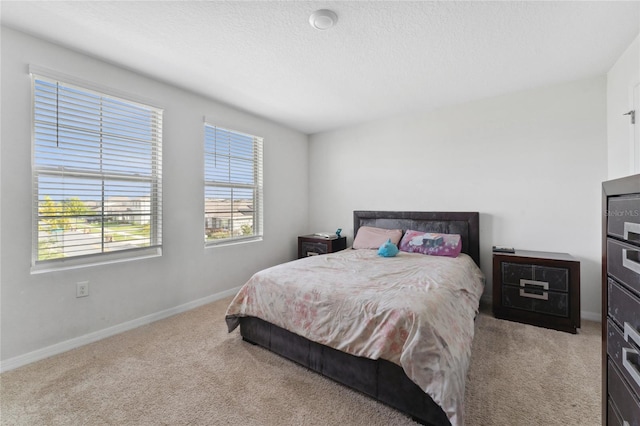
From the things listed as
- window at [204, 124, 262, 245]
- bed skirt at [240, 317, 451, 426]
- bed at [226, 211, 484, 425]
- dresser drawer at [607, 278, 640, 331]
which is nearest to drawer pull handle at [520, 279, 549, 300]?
bed at [226, 211, 484, 425]

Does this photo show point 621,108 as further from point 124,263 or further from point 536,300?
point 124,263

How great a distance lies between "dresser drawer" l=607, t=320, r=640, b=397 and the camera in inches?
29.0

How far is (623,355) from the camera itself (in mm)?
803

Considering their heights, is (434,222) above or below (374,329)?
above

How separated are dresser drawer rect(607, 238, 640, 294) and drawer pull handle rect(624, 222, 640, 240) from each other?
0.11ft

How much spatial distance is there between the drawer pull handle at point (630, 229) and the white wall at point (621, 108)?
78.4 inches

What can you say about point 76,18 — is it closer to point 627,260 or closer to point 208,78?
point 208,78

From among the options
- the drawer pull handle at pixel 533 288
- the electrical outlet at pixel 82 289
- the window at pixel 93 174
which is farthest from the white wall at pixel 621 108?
the electrical outlet at pixel 82 289

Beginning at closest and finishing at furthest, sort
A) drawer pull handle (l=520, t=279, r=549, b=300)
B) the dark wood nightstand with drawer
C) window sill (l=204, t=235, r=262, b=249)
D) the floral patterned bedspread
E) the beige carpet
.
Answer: the floral patterned bedspread < the beige carpet < the dark wood nightstand with drawer < drawer pull handle (l=520, t=279, r=549, b=300) < window sill (l=204, t=235, r=262, b=249)

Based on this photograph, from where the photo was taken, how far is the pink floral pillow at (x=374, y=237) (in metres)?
3.44

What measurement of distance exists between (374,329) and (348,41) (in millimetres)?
2064

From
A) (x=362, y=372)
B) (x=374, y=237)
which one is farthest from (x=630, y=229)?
(x=374, y=237)

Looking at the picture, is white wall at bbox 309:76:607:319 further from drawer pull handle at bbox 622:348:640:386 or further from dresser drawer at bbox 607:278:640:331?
drawer pull handle at bbox 622:348:640:386

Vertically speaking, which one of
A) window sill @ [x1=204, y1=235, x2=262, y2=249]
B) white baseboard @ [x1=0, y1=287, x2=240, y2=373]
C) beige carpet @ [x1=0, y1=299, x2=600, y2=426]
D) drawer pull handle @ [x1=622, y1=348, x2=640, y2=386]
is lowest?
beige carpet @ [x1=0, y1=299, x2=600, y2=426]
